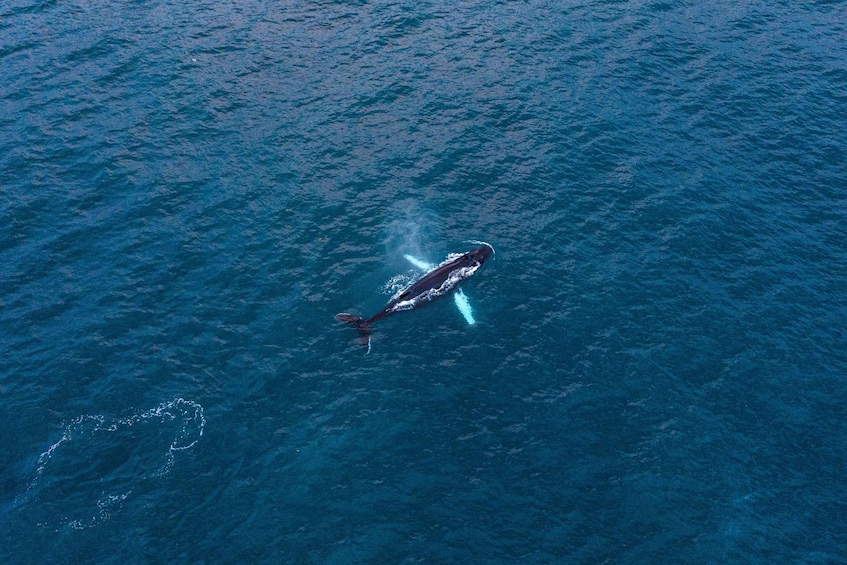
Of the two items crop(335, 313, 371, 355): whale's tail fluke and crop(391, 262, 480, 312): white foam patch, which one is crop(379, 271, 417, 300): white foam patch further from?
crop(335, 313, 371, 355): whale's tail fluke

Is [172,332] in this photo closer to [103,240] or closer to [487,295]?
[103,240]

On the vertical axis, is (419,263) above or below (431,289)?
above

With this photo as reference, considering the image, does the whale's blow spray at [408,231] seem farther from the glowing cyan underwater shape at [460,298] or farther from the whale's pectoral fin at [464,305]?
the whale's pectoral fin at [464,305]

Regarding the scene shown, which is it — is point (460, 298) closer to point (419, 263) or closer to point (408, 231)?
point (419, 263)

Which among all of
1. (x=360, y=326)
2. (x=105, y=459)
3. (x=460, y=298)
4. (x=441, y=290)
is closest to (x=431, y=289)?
(x=441, y=290)

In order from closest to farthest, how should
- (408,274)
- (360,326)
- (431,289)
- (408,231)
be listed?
(360,326)
(431,289)
(408,274)
(408,231)

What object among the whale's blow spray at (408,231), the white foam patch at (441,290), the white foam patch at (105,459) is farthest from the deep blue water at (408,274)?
the white foam patch at (441,290)

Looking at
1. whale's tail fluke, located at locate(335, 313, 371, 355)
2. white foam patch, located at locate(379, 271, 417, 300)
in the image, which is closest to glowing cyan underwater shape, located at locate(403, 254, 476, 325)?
white foam patch, located at locate(379, 271, 417, 300)
